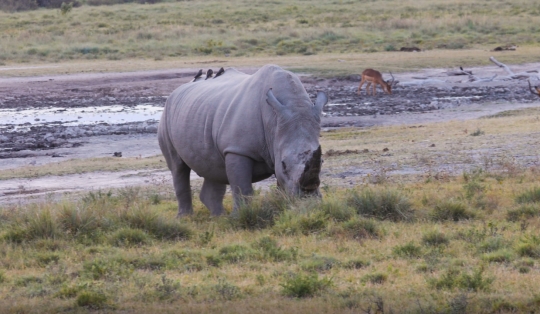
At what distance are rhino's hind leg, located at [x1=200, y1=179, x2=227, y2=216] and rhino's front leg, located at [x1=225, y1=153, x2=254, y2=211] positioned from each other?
1.32m

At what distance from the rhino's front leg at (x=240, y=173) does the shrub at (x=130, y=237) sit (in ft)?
4.14

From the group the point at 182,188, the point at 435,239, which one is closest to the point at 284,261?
the point at 435,239

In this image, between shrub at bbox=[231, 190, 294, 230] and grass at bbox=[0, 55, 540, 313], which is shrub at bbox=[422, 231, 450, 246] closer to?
grass at bbox=[0, 55, 540, 313]

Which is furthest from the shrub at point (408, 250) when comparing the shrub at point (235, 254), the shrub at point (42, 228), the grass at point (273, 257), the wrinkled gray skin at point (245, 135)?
the shrub at point (42, 228)

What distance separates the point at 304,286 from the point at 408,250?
166 centimetres

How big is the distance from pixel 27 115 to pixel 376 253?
16.9 metres

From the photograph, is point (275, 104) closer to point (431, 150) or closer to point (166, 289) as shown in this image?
point (166, 289)

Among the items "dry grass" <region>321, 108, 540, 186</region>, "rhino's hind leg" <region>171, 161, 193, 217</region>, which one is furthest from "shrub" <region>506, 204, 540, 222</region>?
"rhino's hind leg" <region>171, 161, 193, 217</region>

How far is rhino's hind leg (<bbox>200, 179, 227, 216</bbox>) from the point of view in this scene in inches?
448

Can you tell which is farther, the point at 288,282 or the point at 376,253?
the point at 376,253

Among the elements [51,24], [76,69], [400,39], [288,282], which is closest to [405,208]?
[288,282]

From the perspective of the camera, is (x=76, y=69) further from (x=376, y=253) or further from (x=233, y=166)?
(x=376, y=253)

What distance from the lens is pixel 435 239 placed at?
28.1 ft

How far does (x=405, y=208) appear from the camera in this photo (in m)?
10.0
